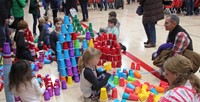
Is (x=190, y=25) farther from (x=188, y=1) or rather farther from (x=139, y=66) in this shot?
(x=139, y=66)

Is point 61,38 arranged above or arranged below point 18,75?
above

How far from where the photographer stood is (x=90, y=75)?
10.7 ft

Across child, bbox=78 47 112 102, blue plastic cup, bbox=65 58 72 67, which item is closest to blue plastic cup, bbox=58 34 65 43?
blue plastic cup, bbox=65 58 72 67

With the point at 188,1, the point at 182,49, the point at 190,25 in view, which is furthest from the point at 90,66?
the point at 188,1

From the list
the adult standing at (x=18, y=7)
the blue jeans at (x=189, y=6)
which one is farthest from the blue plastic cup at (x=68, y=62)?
the blue jeans at (x=189, y=6)

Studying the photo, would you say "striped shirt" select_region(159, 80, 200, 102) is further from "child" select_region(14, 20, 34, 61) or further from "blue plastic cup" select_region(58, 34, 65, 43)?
"child" select_region(14, 20, 34, 61)

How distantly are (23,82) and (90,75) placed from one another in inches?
35.3

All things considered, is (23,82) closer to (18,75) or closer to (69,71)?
(18,75)

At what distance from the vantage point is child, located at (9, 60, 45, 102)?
107 inches

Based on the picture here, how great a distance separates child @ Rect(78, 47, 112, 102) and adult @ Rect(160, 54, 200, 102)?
149 cm

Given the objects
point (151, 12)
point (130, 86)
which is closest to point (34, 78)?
point (130, 86)

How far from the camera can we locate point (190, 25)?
8.91 metres

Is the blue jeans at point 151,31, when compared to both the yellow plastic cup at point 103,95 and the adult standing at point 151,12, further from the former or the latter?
the yellow plastic cup at point 103,95

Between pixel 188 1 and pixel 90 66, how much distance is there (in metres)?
8.69
